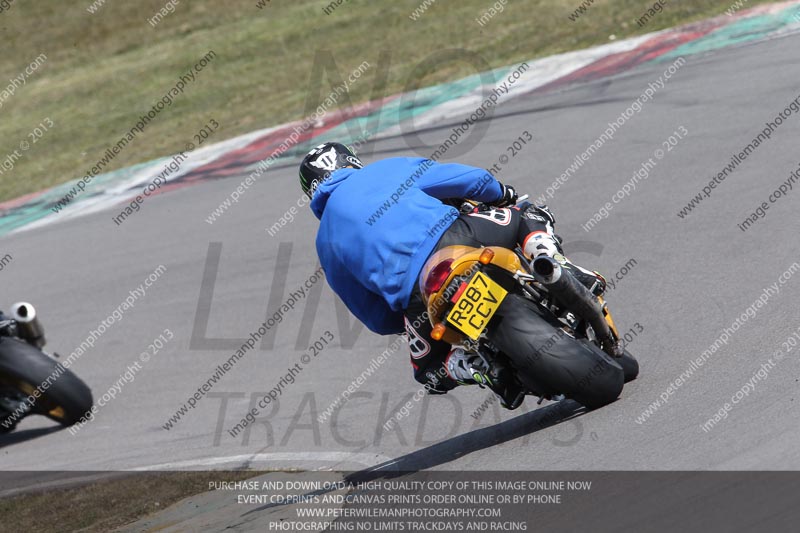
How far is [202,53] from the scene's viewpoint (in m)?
20.6

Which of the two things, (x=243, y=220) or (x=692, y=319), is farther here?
(x=243, y=220)

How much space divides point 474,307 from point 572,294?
508 millimetres

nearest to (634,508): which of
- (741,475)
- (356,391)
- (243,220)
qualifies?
(741,475)

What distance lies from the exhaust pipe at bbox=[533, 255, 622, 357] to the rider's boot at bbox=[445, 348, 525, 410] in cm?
46

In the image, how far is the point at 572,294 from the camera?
5395mm

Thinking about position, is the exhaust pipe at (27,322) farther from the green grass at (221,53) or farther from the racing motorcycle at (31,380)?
the green grass at (221,53)

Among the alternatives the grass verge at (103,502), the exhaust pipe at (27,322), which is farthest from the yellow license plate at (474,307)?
the exhaust pipe at (27,322)

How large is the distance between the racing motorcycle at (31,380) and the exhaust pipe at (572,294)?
458 centimetres

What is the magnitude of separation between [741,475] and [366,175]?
8.04 feet

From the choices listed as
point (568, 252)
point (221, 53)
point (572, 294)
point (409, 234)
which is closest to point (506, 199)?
point (409, 234)

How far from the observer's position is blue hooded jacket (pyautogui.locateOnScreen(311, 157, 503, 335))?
5.62m

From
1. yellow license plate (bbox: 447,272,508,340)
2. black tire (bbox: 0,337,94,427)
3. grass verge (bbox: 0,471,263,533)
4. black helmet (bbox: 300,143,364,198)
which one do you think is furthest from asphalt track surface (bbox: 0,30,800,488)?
black helmet (bbox: 300,143,364,198)

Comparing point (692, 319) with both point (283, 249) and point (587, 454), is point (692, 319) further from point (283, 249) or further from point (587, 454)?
point (283, 249)

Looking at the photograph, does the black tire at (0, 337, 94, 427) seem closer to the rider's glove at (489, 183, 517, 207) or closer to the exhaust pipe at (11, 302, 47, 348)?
the exhaust pipe at (11, 302, 47, 348)
